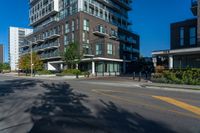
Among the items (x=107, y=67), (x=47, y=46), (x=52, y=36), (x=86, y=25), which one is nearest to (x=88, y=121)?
(x=107, y=67)

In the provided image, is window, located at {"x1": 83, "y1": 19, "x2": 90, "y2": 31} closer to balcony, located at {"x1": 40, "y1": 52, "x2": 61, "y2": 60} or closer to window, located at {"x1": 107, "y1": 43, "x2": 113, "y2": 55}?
window, located at {"x1": 107, "y1": 43, "x2": 113, "y2": 55}

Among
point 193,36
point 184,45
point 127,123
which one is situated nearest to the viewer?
point 127,123

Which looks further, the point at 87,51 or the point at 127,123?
the point at 87,51

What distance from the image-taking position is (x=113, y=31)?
5947 centimetres

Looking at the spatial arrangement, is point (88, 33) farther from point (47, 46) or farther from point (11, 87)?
point (11, 87)

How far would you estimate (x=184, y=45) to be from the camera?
103 feet

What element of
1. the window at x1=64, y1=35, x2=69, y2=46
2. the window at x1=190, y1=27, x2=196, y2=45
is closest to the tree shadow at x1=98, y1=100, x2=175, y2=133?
the window at x1=190, y1=27, x2=196, y2=45

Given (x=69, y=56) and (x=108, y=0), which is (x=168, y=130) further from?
(x=108, y=0)

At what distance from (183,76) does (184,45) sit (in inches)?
563

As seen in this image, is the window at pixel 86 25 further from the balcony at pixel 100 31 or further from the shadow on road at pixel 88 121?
the shadow on road at pixel 88 121

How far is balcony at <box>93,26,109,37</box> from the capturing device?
51.9 meters

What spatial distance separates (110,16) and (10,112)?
59.4 m

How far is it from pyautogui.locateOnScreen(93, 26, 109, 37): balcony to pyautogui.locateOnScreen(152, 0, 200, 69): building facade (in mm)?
23763

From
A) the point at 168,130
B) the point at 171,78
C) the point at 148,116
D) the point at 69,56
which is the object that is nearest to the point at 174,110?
the point at 148,116
